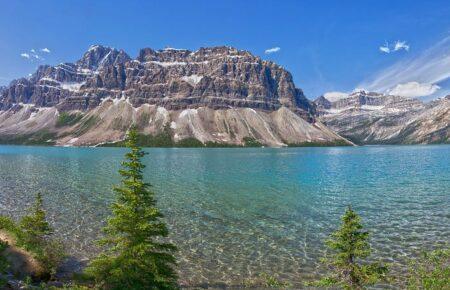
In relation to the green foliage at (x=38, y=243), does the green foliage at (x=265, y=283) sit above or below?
below

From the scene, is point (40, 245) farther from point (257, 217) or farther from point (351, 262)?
point (257, 217)

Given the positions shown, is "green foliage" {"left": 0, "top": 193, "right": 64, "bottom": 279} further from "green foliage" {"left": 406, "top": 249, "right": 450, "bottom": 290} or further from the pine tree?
"green foliage" {"left": 406, "top": 249, "right": 450, "bottom": 290}

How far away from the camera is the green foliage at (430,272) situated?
1844 centimetres

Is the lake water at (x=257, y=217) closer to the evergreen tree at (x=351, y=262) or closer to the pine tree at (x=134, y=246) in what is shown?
the pine tree at (x=134, y=246)

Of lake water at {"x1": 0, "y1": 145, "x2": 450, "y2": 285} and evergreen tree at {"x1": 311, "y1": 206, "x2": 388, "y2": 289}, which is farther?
lake water at {"x1": 0, "y1": 145, "x2": 450, "y2": 285}

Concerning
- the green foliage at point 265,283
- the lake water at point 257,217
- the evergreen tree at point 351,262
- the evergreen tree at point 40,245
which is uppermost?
the evergreen tree at point 351,262

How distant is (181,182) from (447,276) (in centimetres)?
7190

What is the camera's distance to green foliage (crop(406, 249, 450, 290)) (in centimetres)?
1844

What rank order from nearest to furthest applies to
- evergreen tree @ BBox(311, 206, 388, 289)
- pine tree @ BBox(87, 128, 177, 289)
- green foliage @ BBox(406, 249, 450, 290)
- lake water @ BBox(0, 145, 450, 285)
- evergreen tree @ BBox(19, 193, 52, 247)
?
green foliage @ BBox(406, 249, 450, 290) → evergreen tree @ BBox(311, 206, 388, 289) → pine tree @ BBox(87, 128, 177, 289) → evergreen tree @ BBox(19, 193, 52, 247) → lake water @ BBox(0, 145, 450, 285)

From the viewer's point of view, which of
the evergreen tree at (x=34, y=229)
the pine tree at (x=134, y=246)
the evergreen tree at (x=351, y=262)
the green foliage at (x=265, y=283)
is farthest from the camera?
the evergreen tree at (x=34, y=229)

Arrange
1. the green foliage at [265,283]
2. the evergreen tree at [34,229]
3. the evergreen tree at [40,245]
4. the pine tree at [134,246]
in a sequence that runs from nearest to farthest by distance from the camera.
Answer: the pine tree at [134,246], the evergreen tree at [40,245], the green foliage at [265,283], the evergreen tree at [34,229]

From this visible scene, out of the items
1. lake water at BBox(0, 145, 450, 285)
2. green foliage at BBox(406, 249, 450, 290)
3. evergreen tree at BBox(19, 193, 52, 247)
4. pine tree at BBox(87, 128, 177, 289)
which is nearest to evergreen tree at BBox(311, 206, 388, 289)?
green foliage at BBox(406, 249, 450, 290)

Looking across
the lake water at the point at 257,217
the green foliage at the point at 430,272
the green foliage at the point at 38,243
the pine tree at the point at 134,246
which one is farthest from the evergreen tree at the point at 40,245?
the green foliage at the point at 430,272

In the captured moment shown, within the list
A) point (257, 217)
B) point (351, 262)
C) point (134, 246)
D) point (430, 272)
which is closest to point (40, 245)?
point (134, 246)
